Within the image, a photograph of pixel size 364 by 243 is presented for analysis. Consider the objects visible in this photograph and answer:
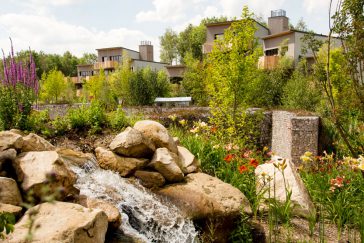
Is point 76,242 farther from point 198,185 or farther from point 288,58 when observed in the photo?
point 288,58

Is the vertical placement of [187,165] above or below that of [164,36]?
below

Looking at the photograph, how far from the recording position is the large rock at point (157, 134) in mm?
6086

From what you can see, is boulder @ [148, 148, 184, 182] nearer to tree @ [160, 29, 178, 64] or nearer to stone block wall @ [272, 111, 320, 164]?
stone block wall @ [272, 111, 320, 164]

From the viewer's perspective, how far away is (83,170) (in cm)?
534

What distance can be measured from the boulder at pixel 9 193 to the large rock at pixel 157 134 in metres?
2.49

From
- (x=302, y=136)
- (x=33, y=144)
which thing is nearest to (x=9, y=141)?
(x=33, y=144)

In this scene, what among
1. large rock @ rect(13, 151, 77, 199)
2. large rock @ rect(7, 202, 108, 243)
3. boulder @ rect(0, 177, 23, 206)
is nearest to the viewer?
large rock @ rect(7, 202, 108, 243)

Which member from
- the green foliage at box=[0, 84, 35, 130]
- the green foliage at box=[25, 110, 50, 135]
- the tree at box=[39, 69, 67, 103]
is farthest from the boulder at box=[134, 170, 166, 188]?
the tree at box=[39, 69, 67, 103]

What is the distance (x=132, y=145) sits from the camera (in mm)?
5570

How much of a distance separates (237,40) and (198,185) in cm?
513

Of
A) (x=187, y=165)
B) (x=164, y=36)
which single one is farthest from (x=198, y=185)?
(x=164, y=36)

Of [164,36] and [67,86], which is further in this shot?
[164,36]

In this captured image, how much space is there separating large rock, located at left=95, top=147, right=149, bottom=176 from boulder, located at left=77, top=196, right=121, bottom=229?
1152mm

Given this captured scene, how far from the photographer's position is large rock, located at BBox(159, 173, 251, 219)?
196 inches
